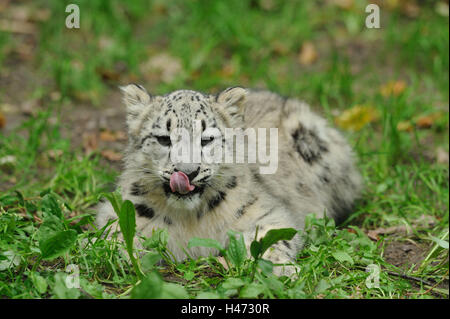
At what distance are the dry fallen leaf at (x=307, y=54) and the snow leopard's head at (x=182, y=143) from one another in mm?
5092

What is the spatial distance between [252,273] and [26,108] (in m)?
5.70

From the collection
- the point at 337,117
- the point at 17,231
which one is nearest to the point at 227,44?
the point at 337,117

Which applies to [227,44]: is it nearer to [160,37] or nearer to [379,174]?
[160,37]

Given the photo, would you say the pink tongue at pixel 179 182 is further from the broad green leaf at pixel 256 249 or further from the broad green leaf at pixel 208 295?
the broad green leaf at pixel 208 295

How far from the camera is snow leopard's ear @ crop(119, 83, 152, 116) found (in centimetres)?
608

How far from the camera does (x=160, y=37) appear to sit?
1174 cm

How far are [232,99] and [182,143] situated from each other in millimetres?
888

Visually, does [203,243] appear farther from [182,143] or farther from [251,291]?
[182,143]

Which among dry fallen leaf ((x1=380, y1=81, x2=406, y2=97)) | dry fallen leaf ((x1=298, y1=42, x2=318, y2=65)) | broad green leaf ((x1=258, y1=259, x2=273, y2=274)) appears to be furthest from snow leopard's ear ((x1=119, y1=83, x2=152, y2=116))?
dry fallen leaf ((x1=298, y1=42, x2=318, y2=65))

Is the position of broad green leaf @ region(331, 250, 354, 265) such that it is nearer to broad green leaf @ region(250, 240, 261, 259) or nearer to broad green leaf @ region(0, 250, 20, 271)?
broad green leaf @ region(250, 240, 261, 259)

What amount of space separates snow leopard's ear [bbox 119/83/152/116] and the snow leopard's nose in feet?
3.37

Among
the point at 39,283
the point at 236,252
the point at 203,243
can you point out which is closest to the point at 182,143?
the point at 203,243
